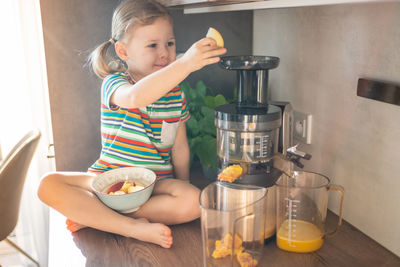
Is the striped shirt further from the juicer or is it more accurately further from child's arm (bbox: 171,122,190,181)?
the juicer

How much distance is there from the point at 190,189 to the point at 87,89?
0.49 metres

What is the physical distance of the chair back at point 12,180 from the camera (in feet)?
4.54

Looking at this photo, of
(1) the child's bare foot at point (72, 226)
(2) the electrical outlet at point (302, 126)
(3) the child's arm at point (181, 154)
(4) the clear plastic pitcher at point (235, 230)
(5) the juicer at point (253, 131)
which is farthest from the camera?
(3) the child's arm at point (181, 154)

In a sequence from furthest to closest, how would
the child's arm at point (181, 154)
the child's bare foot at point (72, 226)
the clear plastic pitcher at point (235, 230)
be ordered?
the child's arm at point (181, 154)
the child's bare foot at point (72, 226)
the clear plastic pitcher at point (235, 230)

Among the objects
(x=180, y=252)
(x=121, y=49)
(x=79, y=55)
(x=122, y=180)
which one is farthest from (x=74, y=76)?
(x=180, y=252)

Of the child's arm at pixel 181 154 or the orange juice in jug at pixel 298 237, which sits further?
the child's arm at pixel 181 154

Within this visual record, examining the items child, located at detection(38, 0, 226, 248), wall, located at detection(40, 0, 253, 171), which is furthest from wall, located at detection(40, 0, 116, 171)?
child, located at detection(38, 0, 226, 248)

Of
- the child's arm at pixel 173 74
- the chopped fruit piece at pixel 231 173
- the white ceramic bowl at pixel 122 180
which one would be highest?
the child's arm at pixel 173 74

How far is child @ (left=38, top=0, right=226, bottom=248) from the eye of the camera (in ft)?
2.72

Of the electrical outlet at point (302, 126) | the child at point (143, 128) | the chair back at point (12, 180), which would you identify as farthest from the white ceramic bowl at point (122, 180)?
the chair back at point (12, 180)

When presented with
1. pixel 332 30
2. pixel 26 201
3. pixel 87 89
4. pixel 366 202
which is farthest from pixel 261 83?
pixel 26 201

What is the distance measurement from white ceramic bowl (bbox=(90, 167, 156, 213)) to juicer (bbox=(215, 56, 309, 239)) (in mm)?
212

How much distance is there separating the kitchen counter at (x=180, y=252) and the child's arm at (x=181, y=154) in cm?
26

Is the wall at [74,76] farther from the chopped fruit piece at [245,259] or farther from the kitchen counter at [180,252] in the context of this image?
the chopped fruit piece at [245,259]
